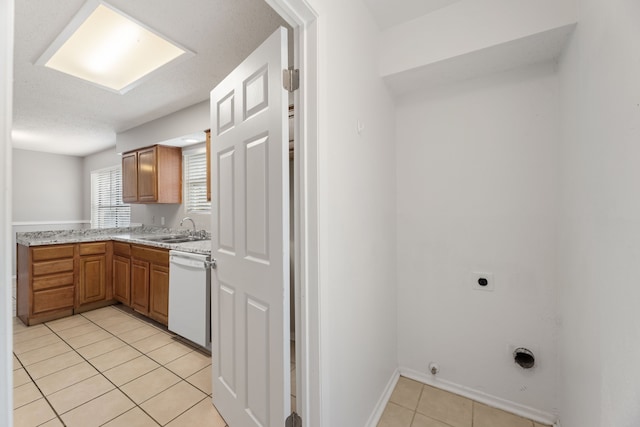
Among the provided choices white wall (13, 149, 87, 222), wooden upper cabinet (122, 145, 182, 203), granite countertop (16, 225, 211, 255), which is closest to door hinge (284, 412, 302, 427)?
granite countertop (16, 225, 211, 255)

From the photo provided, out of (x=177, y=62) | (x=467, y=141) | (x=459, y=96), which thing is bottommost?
(x=467, y=141)

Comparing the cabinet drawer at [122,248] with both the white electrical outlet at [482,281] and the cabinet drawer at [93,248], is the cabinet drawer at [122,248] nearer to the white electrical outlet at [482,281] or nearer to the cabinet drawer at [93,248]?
the cabinet drawer at [93,248]

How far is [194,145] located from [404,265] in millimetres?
3074

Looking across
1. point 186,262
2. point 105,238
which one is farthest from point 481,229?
point 105,238

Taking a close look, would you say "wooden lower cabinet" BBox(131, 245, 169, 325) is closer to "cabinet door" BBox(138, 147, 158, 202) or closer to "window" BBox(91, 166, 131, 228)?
"cabinet door" BBox(138, 147, 158, 202)

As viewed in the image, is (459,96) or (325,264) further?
(459,96)

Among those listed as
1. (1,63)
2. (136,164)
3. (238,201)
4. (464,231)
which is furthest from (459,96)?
(136,164)

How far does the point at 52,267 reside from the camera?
300 cm

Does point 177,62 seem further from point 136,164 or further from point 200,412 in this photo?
point 200,412

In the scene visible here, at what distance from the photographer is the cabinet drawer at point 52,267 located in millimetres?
2904

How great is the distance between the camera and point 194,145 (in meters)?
3.62

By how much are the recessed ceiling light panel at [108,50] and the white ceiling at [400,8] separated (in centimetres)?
143

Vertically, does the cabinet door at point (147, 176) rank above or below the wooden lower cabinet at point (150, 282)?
above

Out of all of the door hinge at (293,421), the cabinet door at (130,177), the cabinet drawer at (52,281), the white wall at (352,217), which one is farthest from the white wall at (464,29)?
the cabinet drawer at (52,281)
